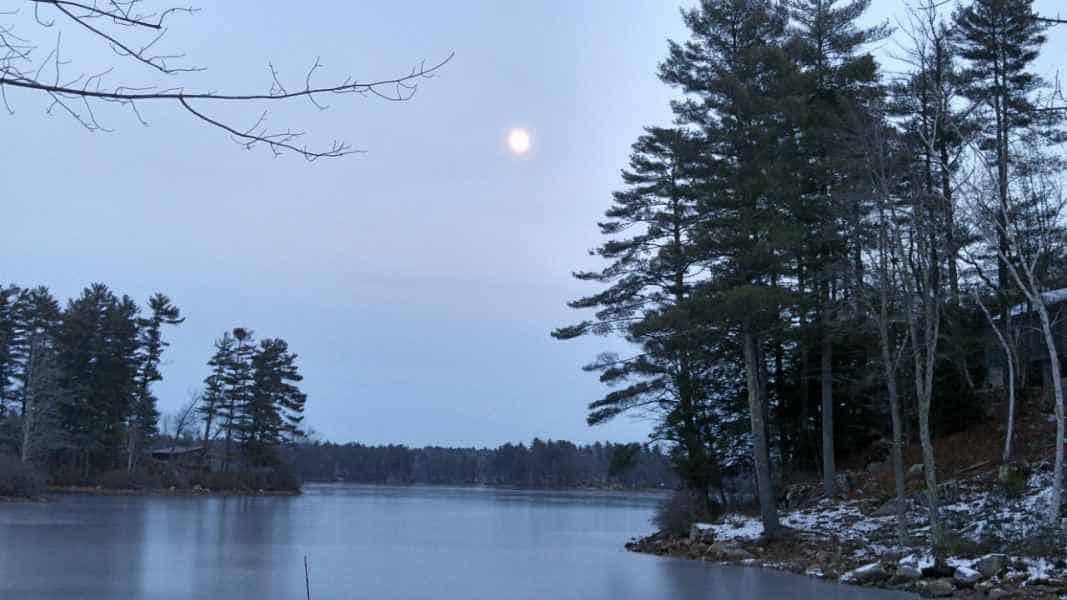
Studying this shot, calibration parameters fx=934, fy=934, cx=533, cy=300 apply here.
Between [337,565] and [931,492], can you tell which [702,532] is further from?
[337,565]

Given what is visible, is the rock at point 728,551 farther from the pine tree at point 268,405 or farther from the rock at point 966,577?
the pine tree at point 268,405

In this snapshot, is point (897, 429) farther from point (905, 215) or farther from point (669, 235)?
point (669, 235)

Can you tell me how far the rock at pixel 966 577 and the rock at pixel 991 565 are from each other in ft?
0.32

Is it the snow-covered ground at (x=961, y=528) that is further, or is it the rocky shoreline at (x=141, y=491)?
the rocky shoreline at (x=141, y=491)

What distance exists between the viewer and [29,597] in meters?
10.3

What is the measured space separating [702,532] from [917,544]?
5.77 m

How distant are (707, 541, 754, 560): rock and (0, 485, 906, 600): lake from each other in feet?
2.29

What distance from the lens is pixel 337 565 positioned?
51.0ft

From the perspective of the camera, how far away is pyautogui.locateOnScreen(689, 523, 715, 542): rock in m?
20.3

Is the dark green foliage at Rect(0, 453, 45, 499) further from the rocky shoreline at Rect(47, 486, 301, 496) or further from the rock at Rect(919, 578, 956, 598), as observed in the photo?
the rock at Rect(919, 578, 956, 598)

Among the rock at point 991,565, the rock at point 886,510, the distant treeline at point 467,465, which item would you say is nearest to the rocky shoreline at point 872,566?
the rock at point 991,565

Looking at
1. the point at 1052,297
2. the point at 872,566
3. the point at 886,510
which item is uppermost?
the point at 1052,297

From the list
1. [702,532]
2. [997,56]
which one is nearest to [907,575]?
[702,532]

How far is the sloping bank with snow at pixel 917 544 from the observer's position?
12.7m
